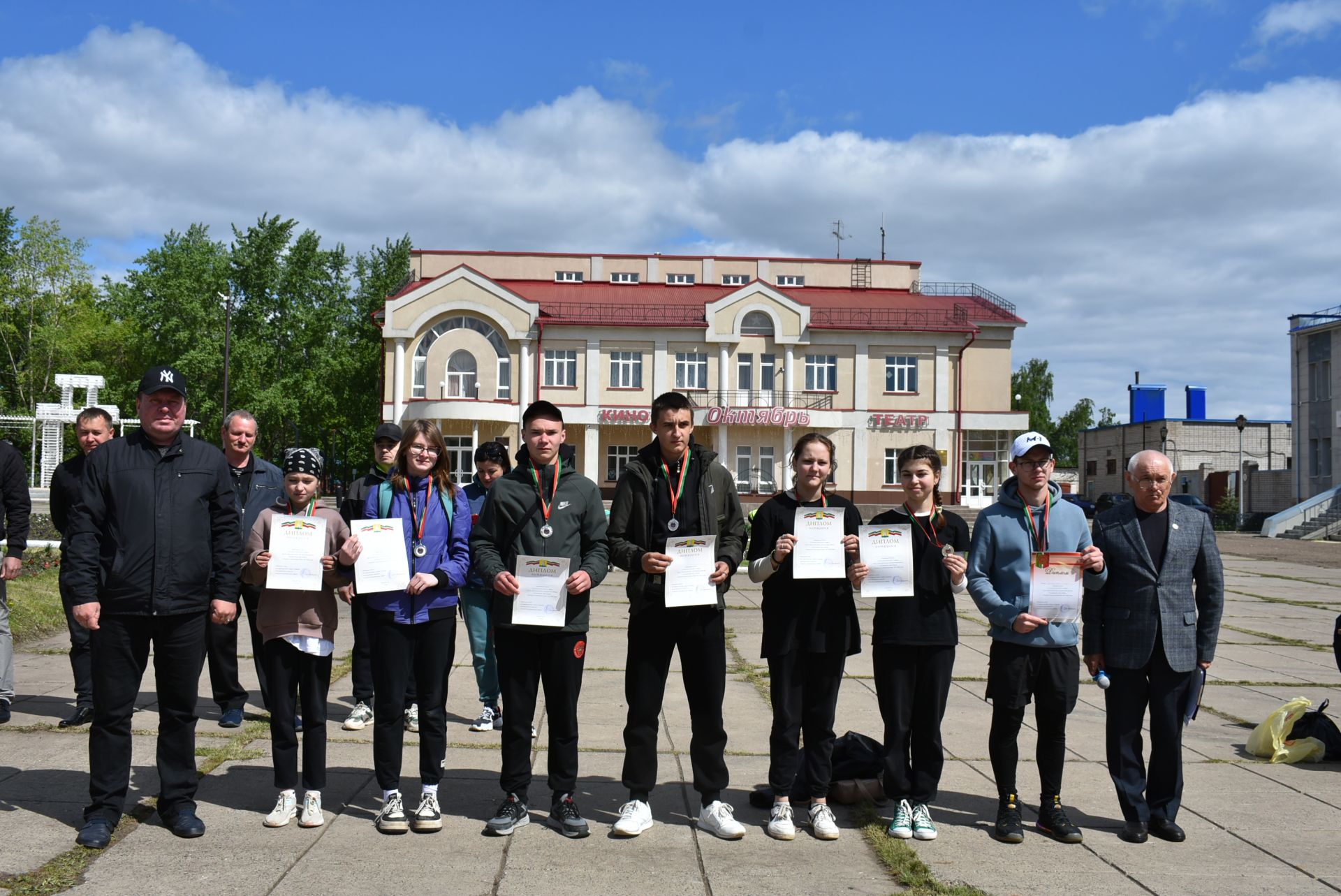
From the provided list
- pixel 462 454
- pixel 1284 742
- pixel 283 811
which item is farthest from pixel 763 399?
pixel 283 811

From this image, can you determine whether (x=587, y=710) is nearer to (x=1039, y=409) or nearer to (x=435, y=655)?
(x=435, y=655)

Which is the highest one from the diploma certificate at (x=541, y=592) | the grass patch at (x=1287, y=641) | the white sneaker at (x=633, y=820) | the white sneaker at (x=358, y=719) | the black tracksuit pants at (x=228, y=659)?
the diploma certificate at (x=541, y=592)

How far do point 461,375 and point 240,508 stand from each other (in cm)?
4274

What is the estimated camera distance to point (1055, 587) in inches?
205

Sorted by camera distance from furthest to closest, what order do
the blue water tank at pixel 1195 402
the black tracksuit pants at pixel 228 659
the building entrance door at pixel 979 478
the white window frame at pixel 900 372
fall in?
the blue water tank at pixel 1195 402
the building entrance door at pixel 979 478
the white window frame at pixel 900 372
the black tracksuit pants at pixel 228 659

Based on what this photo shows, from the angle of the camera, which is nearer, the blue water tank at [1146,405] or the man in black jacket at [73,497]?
the man in black jacket at [73,497]

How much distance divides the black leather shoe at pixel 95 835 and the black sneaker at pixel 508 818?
1763 mm

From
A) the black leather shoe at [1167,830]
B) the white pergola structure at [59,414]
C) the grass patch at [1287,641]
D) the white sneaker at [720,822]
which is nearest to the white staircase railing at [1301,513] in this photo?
the grass patch at [1287,641]

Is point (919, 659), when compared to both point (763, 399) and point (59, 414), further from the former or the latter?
point (763, 399)

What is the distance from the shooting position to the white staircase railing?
42594 mm

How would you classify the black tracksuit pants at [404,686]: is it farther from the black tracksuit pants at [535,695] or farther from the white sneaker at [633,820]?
the white sneaker at [633,820]

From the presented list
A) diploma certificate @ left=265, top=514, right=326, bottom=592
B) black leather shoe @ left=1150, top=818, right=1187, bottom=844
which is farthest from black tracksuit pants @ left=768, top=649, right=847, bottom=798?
diploma certificate @ left=265, top=514, right=326, bottom=592

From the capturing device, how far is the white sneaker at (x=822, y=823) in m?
5.12

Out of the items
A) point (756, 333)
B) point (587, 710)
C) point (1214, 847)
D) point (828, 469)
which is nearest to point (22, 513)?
point (587, 710)
